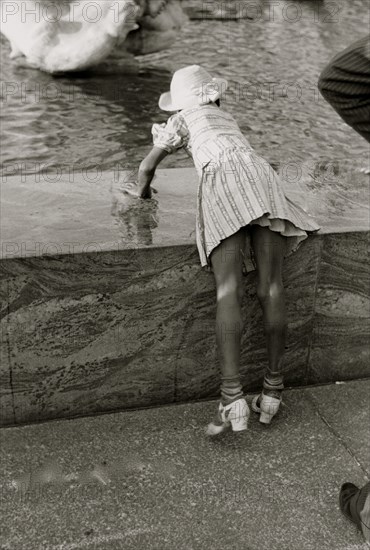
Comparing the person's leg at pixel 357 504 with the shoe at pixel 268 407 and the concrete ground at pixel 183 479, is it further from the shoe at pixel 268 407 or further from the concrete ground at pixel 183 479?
the shoe at pixel 268 407

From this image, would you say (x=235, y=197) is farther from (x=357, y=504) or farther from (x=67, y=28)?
(x=67, y=28)

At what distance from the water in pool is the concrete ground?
6.01 ft

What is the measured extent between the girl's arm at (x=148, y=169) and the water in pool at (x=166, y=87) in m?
1.00

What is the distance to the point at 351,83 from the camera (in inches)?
94.7

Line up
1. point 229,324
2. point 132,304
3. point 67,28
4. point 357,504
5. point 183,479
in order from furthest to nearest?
A: point 67,28 → point 132,304 → point 229,324 → point 183,479 → point 357,504

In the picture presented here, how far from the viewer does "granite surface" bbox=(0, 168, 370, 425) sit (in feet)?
10.8

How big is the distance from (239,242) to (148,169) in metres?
0.63

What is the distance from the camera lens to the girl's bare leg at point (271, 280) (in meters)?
3.36

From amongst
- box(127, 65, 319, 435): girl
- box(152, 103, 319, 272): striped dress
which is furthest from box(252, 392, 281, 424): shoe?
box(152, 103, 319, 272): striped dress

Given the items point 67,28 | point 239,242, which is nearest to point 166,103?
point 239,242

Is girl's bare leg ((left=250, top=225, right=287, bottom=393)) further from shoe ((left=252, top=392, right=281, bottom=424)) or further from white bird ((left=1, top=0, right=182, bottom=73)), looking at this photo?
white bird ((left=1, top=0, right=182, bottom=73))

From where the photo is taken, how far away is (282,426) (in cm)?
351

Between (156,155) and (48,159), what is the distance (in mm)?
1366

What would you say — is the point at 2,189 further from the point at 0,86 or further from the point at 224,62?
the point at 224,62
